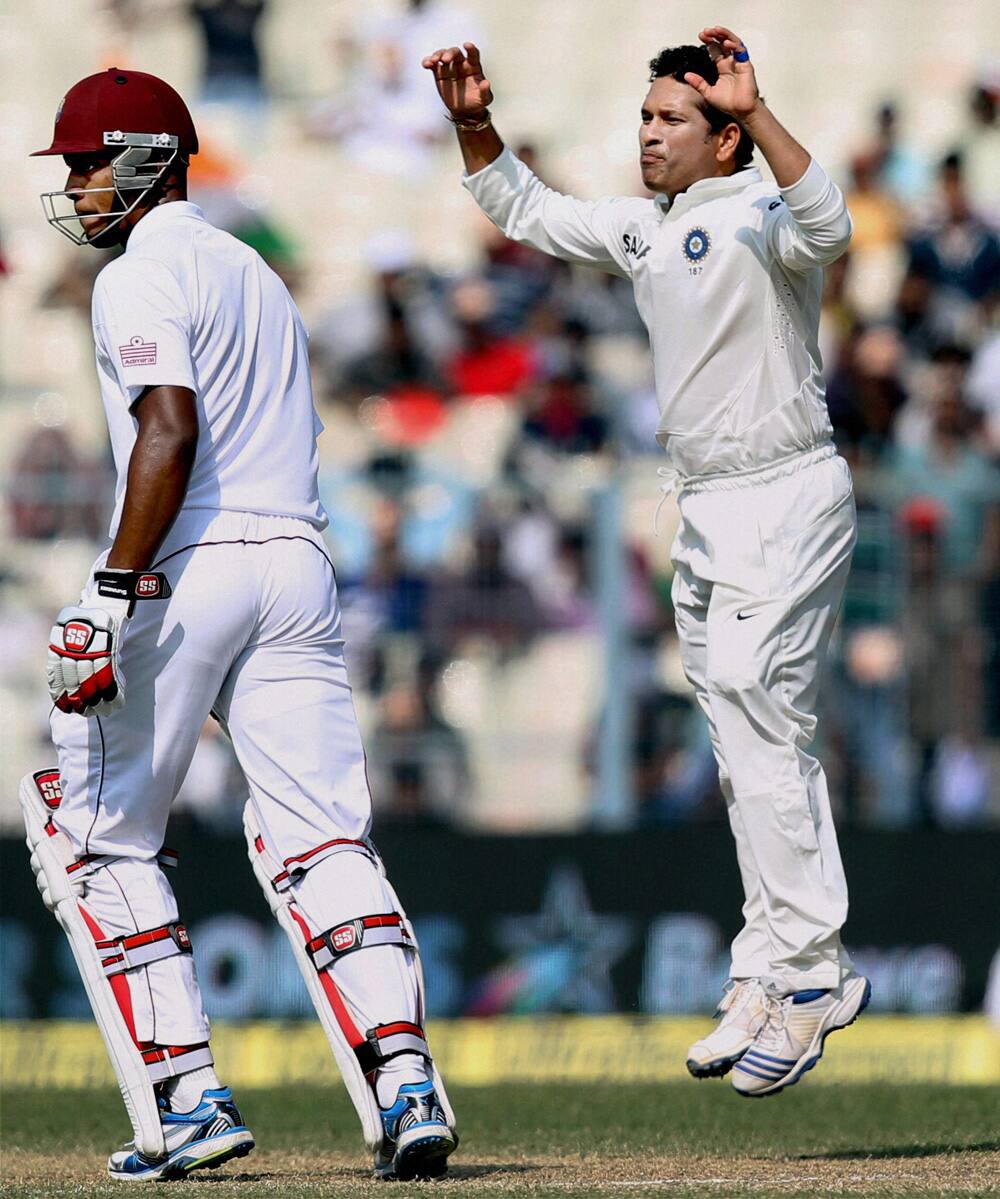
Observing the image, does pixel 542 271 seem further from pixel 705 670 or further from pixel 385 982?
pixel 385 982

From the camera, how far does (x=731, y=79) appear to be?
4.94m

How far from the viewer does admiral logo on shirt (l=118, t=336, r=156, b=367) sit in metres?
4.66

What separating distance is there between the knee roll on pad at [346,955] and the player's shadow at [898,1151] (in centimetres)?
116

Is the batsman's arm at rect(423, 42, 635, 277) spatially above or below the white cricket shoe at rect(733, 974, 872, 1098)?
above

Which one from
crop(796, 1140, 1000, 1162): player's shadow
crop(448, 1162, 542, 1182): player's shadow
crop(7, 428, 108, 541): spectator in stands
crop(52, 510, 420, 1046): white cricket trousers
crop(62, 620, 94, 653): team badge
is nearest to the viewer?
crop(62, 620, 94, 653): team badge

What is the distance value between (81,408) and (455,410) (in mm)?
2709

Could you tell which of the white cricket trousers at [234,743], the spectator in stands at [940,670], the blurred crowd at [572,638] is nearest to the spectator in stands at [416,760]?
the blurred crowd at [572,638]

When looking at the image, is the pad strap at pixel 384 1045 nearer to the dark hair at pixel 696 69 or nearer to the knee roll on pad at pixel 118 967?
the knee roll on pad at pixel 118 967

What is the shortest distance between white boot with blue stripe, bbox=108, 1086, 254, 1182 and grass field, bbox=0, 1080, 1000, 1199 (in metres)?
0.06

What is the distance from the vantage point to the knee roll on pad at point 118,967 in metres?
4.78

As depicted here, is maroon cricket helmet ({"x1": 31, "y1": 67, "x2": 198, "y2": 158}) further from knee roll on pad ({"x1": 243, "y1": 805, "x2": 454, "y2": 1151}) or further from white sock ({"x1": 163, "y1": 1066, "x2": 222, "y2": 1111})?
white sock ({"x1": 163, "y1": 1066, "x2": 222, "y2": 1111})

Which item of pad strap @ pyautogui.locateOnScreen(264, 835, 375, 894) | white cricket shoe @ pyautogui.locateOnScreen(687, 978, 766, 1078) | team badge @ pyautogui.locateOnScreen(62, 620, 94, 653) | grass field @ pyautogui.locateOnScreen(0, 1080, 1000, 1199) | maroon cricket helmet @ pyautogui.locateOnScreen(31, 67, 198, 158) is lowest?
grass field @ pyautogui.locateOnScreen(0, 1080, 1000, 1199)

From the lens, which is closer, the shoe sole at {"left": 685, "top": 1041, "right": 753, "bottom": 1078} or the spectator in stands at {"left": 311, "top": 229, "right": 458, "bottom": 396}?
the shoe sole at {"left": 685, "top": 1041, "right": 753, "bottom": 1078}

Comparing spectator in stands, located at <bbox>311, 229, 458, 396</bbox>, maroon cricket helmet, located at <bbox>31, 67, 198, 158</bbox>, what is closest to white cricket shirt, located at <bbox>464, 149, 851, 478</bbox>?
maroon cricket helmet, located at <bbox>31, 67, 198, 158</bbox>
